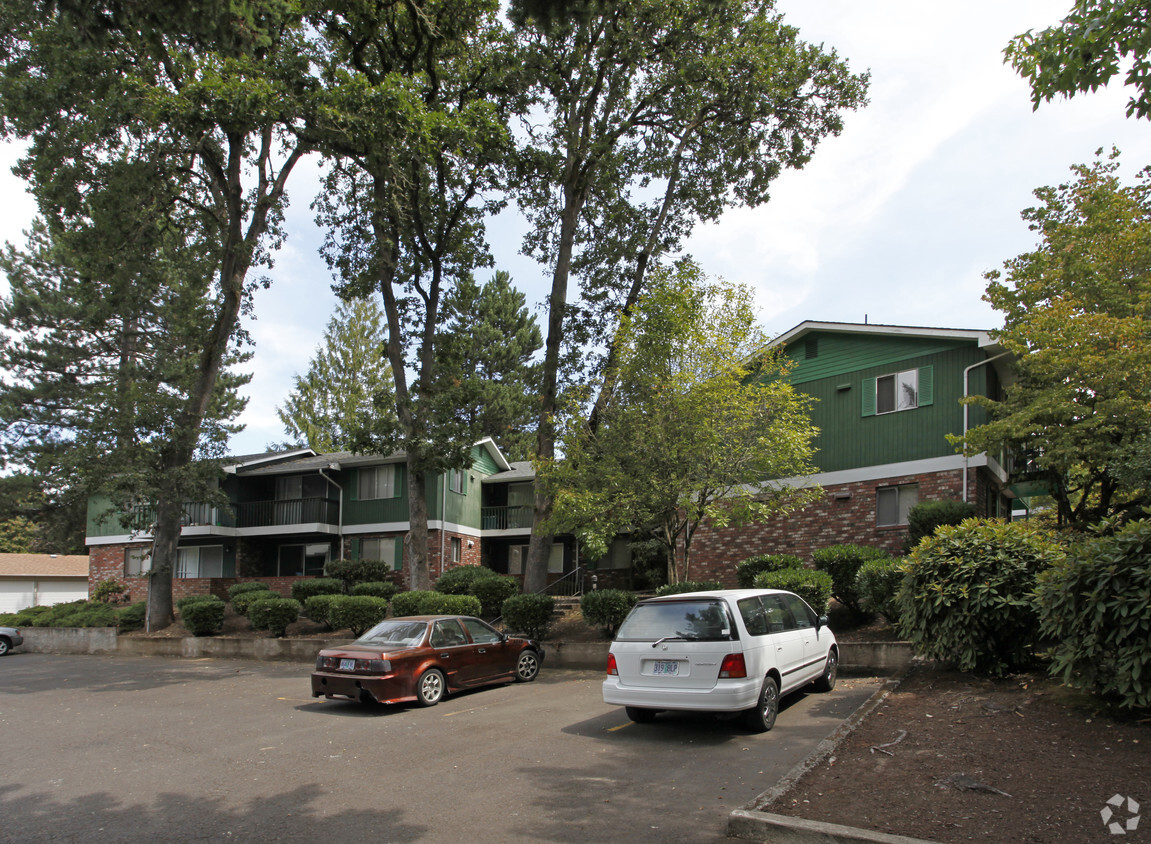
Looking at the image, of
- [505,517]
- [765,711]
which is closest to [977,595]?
[765,711]

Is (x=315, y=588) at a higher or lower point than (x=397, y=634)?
lower

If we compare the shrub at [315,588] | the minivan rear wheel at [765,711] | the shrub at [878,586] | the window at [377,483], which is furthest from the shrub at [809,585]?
the window at [377,483]

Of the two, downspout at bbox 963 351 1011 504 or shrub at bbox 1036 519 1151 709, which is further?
downspout at bbox 963 351 1011 504

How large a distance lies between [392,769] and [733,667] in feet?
11.8

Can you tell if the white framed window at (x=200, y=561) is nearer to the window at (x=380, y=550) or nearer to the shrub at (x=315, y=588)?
the window at (x=380, y=550)

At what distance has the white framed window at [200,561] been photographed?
32594 mm

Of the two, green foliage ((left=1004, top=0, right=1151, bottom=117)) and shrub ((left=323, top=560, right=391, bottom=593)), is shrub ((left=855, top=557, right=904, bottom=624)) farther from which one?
shrub ((left=323, top=560, right=391, bottom=593))

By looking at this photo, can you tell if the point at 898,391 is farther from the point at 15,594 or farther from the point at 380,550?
the point at 15,594

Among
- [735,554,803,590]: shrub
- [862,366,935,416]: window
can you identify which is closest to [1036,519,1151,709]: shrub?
[735,554,803,590]: shrub

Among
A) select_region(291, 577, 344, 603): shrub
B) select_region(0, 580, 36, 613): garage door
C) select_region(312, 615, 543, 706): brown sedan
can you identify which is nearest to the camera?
select_region(312, 615, 543, 706): brown sedan

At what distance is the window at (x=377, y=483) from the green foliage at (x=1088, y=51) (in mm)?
26235

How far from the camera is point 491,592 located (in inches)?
771

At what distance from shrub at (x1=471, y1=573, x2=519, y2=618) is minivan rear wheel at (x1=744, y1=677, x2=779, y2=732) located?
11482mm

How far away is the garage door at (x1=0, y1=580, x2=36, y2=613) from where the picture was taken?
41875 mm
